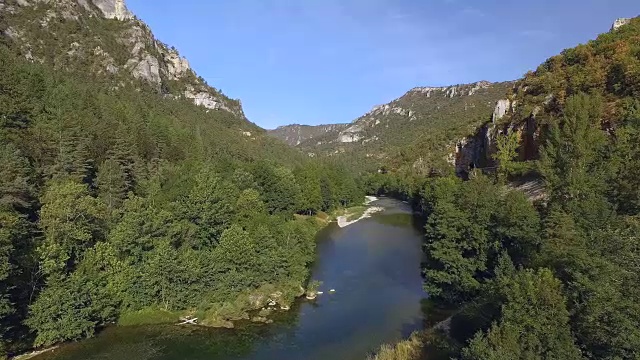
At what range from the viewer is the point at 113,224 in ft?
139

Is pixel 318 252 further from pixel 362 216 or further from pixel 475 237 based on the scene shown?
pixel 362 216

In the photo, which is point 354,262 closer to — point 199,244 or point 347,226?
point 199,244

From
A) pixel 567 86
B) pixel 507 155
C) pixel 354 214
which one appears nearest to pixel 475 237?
pixel 507 155

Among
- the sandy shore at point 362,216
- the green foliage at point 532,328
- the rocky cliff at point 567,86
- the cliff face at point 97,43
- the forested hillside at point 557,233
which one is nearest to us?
the green foliage at point 532,328

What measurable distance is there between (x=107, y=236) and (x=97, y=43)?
4778 inches

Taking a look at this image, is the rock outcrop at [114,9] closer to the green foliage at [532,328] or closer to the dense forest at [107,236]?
the dense forest at [107,236]

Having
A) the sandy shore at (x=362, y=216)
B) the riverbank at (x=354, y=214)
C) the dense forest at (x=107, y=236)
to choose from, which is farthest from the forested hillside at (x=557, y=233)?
the riverbank at (x=354, y=214)

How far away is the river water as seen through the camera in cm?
3216

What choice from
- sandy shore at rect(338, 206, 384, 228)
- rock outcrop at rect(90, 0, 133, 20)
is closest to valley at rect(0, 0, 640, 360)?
sandy shore at rect(338, 206, 384, 228)

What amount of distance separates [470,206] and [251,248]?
2335 cm

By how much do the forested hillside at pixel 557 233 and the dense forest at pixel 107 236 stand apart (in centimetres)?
1793

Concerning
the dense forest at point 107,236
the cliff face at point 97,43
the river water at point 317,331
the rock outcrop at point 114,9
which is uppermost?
the rock outcrop at point 114,9

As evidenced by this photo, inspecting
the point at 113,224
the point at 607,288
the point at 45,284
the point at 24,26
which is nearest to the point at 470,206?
the point at 607,288

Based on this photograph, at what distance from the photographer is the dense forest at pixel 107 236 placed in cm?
3209
